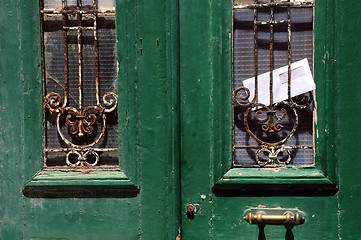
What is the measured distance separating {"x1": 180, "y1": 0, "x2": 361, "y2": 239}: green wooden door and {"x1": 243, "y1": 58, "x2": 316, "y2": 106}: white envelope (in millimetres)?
49

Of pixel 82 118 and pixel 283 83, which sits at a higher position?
pixel 283 83

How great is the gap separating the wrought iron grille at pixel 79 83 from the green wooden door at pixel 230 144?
34cm

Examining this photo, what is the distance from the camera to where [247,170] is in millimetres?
1769

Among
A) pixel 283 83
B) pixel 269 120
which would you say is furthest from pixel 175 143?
pixel 283 83

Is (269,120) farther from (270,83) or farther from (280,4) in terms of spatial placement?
(280,4)

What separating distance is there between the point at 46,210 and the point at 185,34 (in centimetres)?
101

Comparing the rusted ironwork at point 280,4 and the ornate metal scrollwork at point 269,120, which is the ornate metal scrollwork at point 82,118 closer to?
Result: the ornate metal scrollwork at point 269,120

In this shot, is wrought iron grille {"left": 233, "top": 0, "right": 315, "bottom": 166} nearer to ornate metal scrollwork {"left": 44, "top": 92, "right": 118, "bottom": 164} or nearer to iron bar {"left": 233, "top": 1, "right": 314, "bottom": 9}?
iron bar {"left": 233, "top": 1, "right": 314, "bottom": 9}

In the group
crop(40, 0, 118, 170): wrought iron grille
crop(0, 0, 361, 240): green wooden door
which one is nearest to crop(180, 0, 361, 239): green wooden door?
crop(0, 0, 361, 240): green wooden door

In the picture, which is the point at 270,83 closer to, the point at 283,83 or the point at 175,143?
the point at 283,83

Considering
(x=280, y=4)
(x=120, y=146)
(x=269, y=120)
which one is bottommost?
(x=120, y=146)

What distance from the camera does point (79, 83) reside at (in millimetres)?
1820

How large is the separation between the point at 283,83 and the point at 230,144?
355mm

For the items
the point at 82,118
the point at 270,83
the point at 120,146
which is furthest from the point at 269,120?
the point at 82,118
